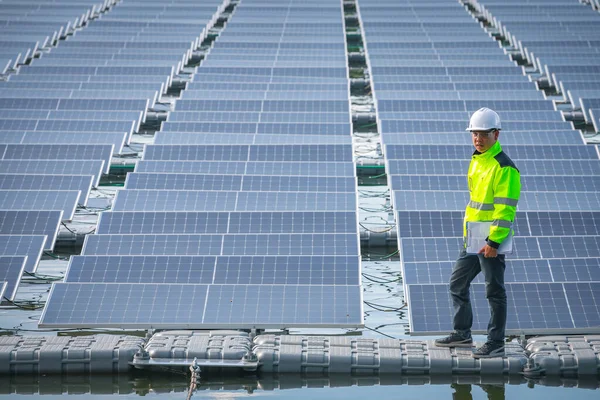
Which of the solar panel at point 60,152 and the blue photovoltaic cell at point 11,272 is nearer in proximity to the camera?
the blue photovoltaic cell at point 11,272

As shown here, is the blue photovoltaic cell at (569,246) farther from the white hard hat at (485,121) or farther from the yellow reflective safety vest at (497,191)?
the white hard hat at (485,121)

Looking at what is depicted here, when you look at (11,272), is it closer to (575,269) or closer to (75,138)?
(575,269)

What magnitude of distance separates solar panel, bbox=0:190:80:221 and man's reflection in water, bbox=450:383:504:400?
23.7ft

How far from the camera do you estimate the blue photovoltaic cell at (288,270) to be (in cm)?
1159

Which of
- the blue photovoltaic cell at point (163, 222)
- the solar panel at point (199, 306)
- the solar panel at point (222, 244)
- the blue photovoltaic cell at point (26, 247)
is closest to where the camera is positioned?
the solar panel at point (199, 306)

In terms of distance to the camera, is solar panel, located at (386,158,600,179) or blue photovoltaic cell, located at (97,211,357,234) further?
solar panel, located at (386,158,600,179)

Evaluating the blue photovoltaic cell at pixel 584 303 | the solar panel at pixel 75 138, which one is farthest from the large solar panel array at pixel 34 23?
the blue photovoltaic cell at pixel 584 303

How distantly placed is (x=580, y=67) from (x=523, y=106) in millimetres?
5113

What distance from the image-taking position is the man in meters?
8.91

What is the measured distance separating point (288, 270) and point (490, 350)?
3.10m

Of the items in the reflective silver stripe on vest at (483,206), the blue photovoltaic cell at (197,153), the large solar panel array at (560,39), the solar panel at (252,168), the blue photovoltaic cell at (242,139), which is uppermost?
the large solar panel array at (560,39)

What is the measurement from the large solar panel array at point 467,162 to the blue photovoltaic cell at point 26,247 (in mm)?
4698

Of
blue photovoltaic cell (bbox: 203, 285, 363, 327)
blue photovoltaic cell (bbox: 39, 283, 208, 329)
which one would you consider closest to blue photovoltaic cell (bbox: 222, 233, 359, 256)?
blue photovoltaic cell (bbox: 203, 285, 363, 327)

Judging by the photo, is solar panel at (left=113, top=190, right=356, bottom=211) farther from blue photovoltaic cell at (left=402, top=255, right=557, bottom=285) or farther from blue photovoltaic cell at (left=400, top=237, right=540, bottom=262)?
blue photovoltaic cell at (left=402, top=255, right=557, bottom=285)
